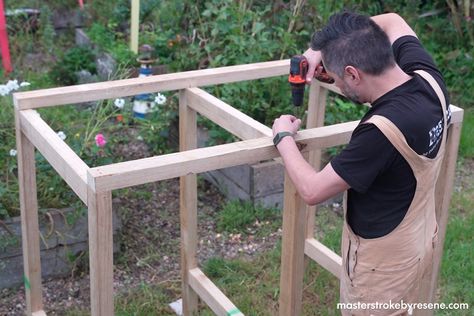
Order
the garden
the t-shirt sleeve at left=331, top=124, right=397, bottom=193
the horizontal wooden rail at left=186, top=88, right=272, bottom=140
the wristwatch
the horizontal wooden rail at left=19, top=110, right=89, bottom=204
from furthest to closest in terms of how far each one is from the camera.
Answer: the garden < the horizontal wooden rail at left=186, top=88, right=272, bottom=140 < the wristwatch < the horizontal wooden rail at left=19, top=110, right=89, bottom=204 < the t-shirt sleeve at left=331, top=124, right=397, bottom=193

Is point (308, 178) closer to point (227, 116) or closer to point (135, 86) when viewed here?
point (227, 116)

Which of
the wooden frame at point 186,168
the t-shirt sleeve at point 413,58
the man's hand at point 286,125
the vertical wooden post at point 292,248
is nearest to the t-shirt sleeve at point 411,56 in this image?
the t-shirt sleeve at point 413,58

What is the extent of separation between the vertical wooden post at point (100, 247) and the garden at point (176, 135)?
4.20 ft

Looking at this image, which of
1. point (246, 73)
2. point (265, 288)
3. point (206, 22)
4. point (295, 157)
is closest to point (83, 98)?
point (246, 73)

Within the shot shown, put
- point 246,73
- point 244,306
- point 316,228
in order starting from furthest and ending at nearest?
point 316,228 < point 244,306 < point 246,73

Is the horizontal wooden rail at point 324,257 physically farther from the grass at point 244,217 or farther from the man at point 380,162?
the man at point 380,162

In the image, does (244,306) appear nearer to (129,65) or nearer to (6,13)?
(129,65)

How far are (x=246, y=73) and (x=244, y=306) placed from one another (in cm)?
115

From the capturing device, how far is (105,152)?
3920 millimetres

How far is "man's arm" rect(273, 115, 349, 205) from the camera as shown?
6.77 ft

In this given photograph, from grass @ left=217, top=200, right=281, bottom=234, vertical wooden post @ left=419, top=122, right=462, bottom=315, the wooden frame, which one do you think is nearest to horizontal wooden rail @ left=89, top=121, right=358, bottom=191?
the wooden frame

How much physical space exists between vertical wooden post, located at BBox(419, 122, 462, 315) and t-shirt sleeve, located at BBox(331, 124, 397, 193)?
67 centimetres

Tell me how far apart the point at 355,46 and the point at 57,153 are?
38.6 inches

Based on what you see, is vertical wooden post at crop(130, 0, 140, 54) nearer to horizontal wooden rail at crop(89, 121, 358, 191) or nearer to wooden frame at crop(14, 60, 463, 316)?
wooden frame at crop(14, 60, 463, 316)
